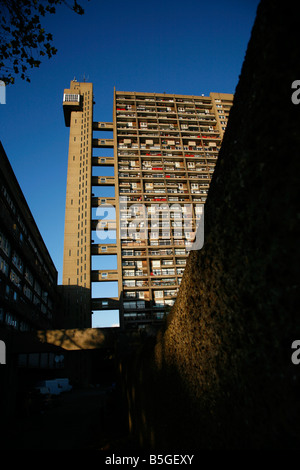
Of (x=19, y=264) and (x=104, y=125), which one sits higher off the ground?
(x=104, y=125)

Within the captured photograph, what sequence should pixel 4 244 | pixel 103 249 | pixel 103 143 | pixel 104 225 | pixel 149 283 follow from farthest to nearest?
pixel 103 143
pixel 104 225
pixel 103 249
pixel 149 283
pixel 4 244

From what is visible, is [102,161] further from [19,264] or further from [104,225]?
[19,264]

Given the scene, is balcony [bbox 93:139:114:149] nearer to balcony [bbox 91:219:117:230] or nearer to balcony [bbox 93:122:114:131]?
balcony [bbox 93:122:114:131]

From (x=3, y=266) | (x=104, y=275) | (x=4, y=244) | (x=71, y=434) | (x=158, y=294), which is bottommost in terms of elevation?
(x=71, y=434)

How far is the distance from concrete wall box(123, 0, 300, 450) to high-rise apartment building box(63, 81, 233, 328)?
45610mm

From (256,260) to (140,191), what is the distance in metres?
54.6

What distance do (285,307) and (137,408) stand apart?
309 inches

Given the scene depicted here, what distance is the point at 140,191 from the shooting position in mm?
55312

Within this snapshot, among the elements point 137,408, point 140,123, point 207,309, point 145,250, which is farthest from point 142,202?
point 207,309

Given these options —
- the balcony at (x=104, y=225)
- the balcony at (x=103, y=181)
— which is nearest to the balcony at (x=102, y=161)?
the balcony at (x=103, y=181)

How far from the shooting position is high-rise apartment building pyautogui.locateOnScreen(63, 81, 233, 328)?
1927 inches

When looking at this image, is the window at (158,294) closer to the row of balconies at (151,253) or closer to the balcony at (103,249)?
the row of balconies at (151,253)

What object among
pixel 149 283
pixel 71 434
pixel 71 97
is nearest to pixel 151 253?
pixel 149 283

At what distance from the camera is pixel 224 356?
2.04 metres
